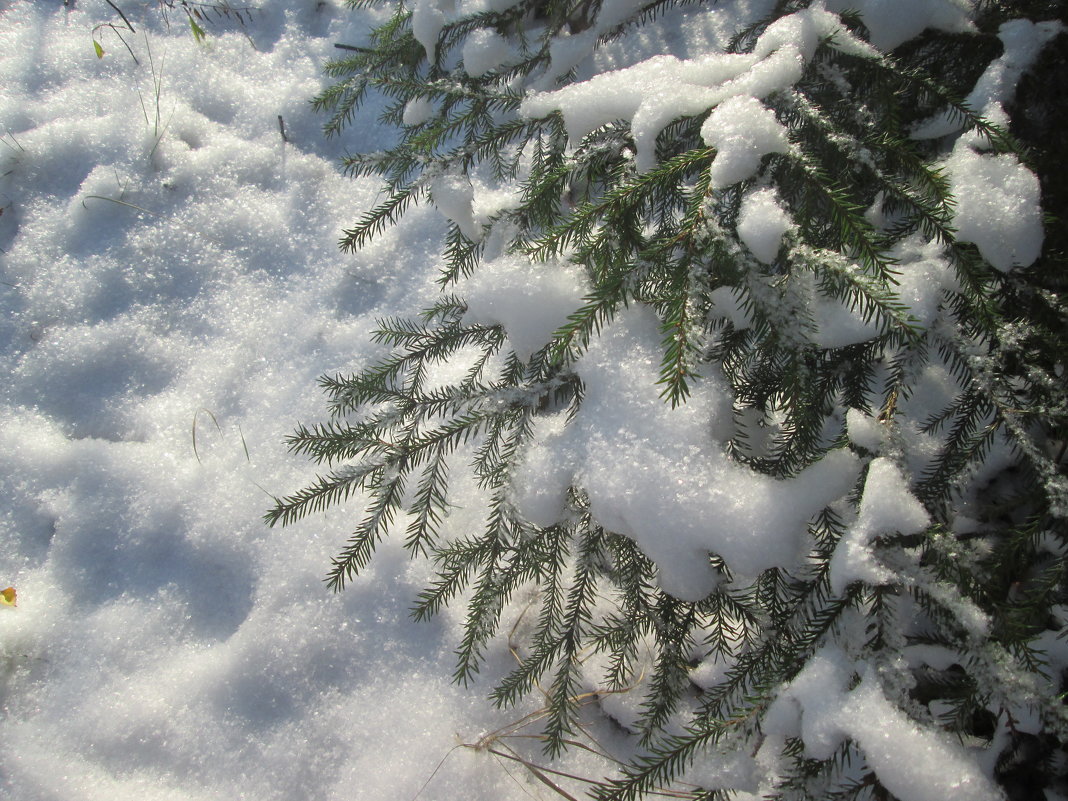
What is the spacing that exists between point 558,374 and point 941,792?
968mm

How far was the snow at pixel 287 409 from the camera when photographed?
1.08 m

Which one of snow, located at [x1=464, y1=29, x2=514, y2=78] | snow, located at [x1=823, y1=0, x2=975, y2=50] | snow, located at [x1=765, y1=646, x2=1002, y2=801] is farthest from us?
snow, located at [x1=464, y1=29, x2=514, y2=78]

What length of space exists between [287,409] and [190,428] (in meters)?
0.37

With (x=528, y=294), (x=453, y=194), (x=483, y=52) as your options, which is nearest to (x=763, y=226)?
(x=528, y=294)

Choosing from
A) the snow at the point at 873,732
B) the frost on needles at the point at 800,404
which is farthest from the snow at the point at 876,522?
the snow at the point at 873,732

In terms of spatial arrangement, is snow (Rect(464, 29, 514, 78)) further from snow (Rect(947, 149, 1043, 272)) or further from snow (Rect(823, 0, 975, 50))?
snow (Rect(947, 149, 1043, 272))

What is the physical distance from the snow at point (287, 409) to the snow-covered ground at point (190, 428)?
1 centimetres

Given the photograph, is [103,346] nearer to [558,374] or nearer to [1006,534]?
[558,374]

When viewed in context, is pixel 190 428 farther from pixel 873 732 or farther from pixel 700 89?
pixel 873 732

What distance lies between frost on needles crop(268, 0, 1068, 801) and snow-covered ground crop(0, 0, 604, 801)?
648 mm

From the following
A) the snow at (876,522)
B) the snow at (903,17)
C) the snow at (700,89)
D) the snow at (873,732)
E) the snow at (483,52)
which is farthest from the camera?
the snow at (483,52)

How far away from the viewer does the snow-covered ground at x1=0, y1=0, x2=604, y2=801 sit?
5.78 feet

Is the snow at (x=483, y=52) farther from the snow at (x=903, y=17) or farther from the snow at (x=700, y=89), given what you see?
the snow at (x=903, y=17)

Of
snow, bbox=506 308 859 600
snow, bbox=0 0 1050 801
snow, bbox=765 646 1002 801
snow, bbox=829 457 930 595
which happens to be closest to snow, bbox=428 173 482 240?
snow, bbox=0 0 1050 801
